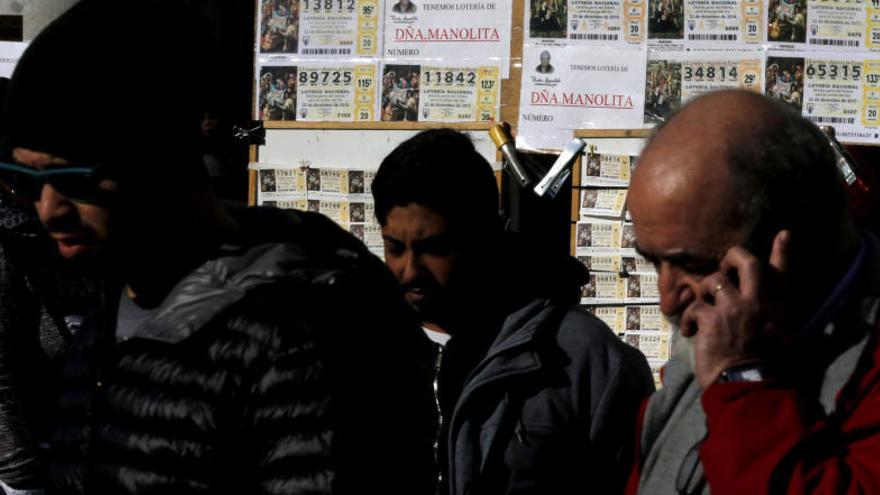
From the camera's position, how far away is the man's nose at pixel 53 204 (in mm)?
1976

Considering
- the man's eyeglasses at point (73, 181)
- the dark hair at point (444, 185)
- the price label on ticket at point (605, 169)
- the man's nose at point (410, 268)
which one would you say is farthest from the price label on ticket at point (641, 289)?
the man's eyeglasses at point (73, 181)

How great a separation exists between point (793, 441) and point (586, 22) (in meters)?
3.79

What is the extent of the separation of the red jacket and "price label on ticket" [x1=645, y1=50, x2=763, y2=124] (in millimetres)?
3507

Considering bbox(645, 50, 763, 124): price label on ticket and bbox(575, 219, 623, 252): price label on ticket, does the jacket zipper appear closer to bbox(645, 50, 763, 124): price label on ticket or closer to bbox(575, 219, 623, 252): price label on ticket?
bbox(575, 219, 623, 252): price label on ticket

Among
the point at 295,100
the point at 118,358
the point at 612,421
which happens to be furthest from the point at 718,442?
the point at 295,100

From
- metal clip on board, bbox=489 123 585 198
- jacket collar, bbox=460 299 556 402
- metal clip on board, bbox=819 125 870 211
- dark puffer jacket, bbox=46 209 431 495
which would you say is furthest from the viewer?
metal clip on board, bbox=489 123 585 198

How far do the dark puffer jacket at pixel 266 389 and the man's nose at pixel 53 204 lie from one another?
0.23 metres

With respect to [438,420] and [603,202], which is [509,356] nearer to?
[438,420]

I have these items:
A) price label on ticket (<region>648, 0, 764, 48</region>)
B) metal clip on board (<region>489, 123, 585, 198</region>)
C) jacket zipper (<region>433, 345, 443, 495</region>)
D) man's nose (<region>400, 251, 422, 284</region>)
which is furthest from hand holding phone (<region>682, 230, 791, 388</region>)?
price label on ticket (<region>648, 0, 764, 48</region>)

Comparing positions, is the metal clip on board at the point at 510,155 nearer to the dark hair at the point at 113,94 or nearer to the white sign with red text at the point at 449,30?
the white sign with red text at the point at 449,30

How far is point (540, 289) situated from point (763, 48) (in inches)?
109

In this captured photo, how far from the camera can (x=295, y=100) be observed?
586 centimetres

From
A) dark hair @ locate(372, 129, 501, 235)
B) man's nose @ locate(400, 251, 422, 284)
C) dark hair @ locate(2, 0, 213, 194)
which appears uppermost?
dark hair @ locate(2, 0, 213, 194)

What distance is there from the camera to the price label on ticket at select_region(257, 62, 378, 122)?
19.0ft
